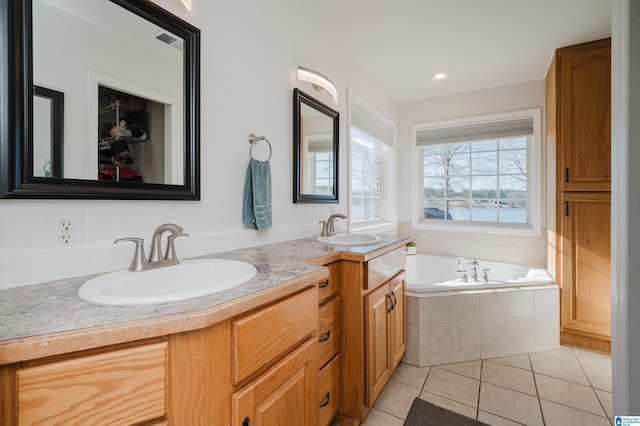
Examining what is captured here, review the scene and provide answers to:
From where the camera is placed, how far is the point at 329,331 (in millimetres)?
1382

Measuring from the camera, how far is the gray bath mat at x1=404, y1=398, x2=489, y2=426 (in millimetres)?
1547

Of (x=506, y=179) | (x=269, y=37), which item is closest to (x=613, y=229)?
(x=269, y=37)

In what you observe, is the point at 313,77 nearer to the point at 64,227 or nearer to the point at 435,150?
the point at 64,227

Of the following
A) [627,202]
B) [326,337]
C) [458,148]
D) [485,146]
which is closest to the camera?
[627,202]

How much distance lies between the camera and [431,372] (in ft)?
6.67

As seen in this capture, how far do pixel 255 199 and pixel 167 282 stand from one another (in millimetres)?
616

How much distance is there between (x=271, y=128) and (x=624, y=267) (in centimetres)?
166

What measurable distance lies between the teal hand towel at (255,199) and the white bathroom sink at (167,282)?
414 mm

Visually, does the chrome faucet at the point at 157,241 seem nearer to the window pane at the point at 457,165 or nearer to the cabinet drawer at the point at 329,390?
the cabinet drawer at the point at 329,390

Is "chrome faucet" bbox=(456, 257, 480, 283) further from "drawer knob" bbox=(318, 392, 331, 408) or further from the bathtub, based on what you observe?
"drawer knob" bbox=(318, 392, 331, 408)

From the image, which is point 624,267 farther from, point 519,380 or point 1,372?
point 1,372

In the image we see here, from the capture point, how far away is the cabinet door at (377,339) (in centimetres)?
148

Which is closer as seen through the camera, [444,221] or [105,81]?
[105,81]

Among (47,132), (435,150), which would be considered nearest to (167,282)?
(47,132)
